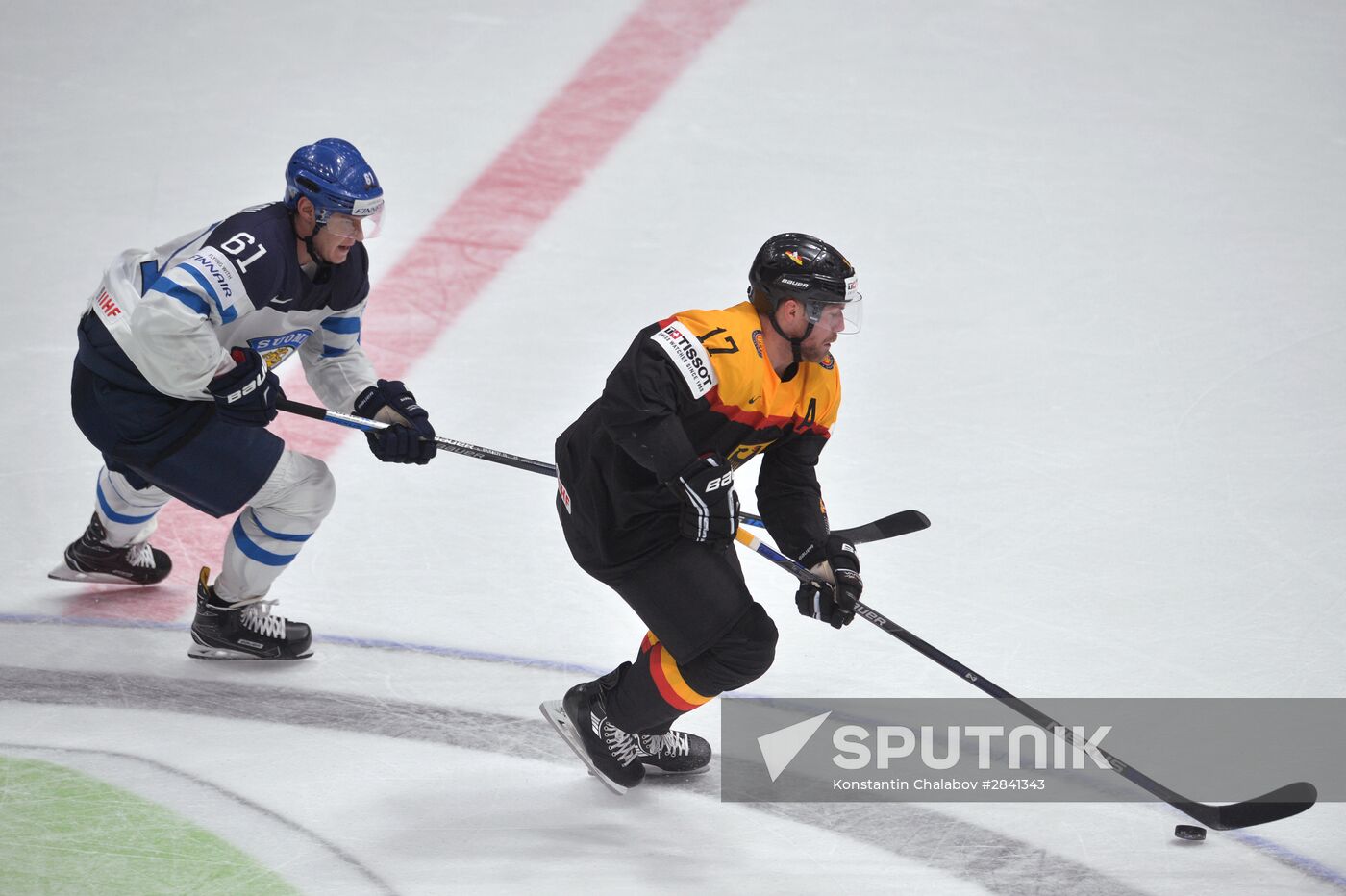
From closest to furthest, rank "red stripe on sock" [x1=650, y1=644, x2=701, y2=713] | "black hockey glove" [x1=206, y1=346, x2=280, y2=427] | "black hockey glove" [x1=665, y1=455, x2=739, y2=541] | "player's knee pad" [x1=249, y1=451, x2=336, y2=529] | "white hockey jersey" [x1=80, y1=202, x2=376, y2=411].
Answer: "black hockey glove" [x1=665, y1=455, x2=739, y2=541] < "red stripe on sock" [x1=650, y1=644, x2=701, y2=713] < "white hockey jersey" [x1=80, y1=202, x2=376, y2=411] < "black hockey glove" [x1=206, y1=346, x2=280, y2=427] < "player's knee pad" [x1=249, y1=451, x2=336, y2=529]

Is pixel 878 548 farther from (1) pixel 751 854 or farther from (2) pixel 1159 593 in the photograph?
(1) pixel 751 854

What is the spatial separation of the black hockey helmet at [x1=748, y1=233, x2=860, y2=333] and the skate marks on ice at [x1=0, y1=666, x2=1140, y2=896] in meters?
1.08

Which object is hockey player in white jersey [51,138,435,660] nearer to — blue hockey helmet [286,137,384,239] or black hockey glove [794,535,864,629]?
blue hockey helmet [286,137,384,239]

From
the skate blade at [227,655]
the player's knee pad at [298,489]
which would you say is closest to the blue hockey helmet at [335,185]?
the player's knee pad at [298,489]

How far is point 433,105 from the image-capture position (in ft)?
20.6

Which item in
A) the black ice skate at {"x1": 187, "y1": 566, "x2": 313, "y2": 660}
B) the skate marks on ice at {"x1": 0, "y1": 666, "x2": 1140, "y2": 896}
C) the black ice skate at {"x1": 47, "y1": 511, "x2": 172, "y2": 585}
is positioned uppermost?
the black ice skate at {"x1": 47, "y1": 511, "x2": 172, "y2": 585}

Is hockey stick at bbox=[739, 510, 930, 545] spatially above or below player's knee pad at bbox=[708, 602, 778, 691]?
above

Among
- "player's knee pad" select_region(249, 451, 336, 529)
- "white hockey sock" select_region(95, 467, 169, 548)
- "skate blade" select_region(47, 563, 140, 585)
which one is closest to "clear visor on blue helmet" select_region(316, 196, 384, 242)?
"player's knee pad" select_region(249, 451, 336, 529)

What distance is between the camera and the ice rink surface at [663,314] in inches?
124

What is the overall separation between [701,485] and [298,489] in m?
1.20

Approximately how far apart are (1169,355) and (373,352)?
2.63m

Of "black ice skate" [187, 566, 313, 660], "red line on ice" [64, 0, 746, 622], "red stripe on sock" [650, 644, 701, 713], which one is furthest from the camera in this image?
"red line on ice" [64, 0, 746, 622]

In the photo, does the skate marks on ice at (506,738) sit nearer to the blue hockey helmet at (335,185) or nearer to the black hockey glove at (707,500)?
the black hockey glove at (707,500)

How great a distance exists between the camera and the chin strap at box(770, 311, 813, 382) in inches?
117
